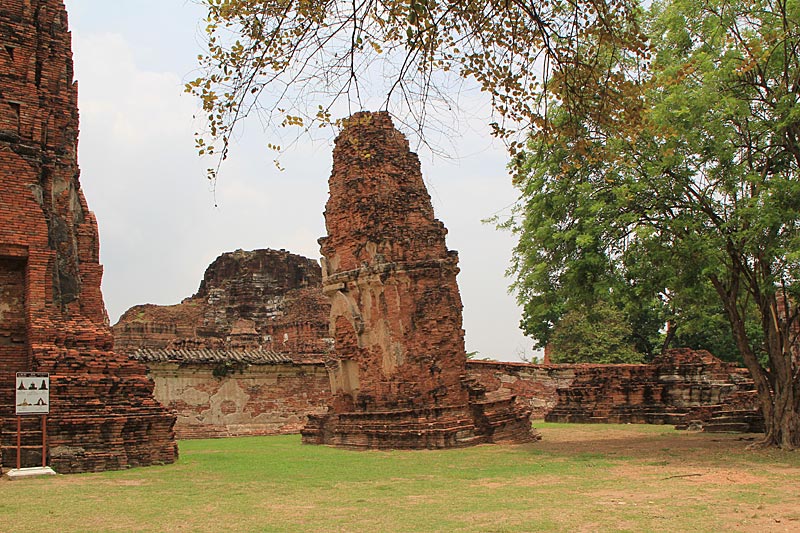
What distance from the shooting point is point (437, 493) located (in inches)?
325

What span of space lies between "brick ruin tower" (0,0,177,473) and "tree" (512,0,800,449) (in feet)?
23.4

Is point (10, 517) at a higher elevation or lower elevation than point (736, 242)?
lower

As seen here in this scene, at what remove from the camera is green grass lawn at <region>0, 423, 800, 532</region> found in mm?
6422

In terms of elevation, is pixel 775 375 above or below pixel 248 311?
below

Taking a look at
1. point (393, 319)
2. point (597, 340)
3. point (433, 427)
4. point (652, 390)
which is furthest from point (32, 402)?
point (597, 340)

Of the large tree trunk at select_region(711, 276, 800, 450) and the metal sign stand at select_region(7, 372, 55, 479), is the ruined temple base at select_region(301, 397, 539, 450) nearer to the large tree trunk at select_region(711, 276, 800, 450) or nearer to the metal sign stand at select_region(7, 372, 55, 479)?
the large tree trunk at select_region(711, 276, 800, 450)

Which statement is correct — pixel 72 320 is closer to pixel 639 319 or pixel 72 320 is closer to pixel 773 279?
pixel 773 279

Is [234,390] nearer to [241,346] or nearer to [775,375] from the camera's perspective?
[241,346]

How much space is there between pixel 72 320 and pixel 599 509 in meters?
8.29

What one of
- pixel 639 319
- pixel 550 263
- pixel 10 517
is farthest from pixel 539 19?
pixel 639 319

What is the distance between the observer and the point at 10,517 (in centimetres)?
675

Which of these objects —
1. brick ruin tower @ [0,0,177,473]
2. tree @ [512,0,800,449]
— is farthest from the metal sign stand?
tree @ [512,0,800,449]

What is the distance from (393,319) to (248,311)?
20425mm

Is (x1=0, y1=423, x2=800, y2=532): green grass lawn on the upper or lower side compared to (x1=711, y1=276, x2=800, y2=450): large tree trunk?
lower
